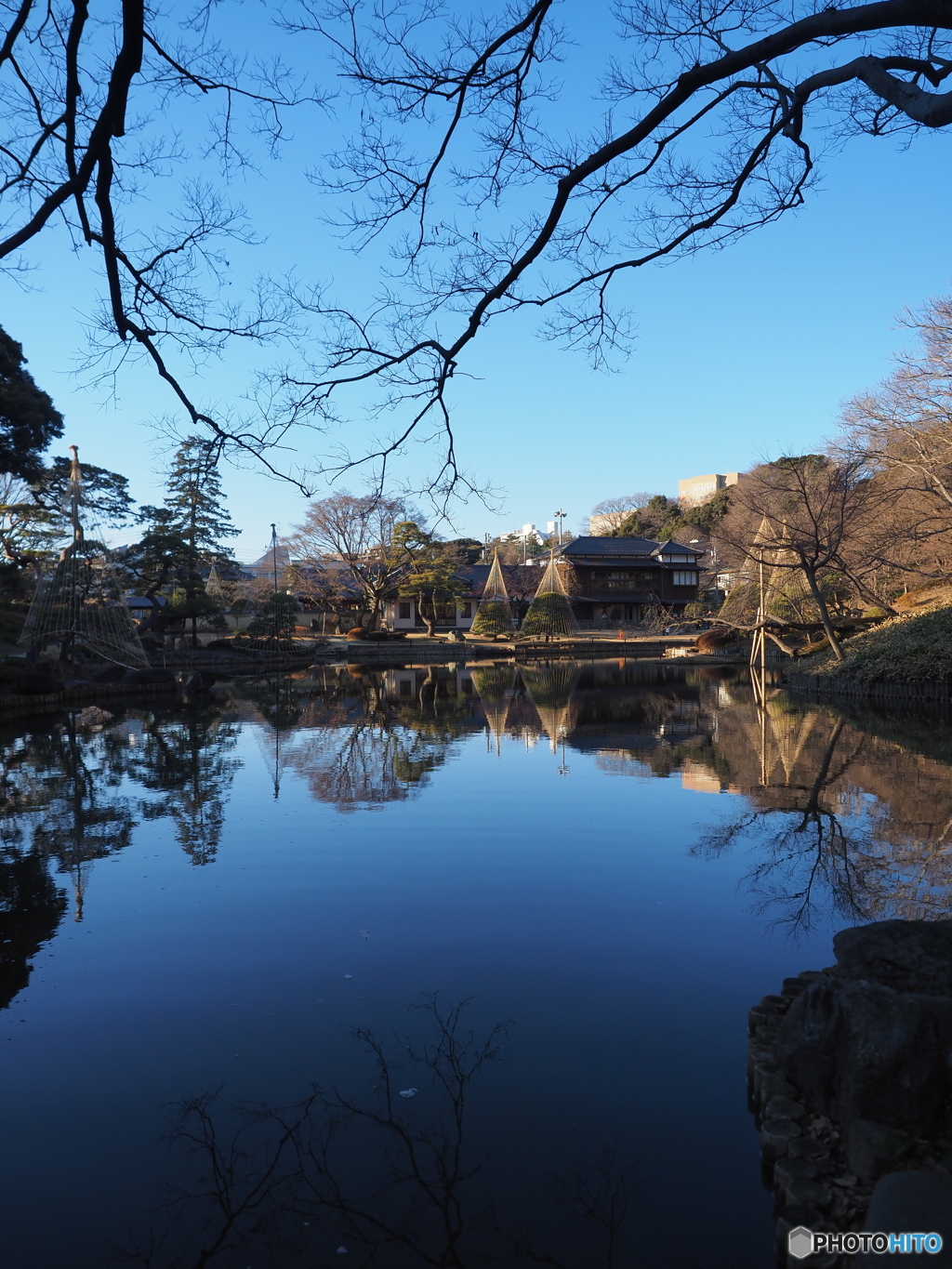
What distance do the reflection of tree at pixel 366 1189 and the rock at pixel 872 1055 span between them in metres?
0.68

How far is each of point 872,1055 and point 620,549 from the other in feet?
146

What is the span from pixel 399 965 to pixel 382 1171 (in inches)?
61.5

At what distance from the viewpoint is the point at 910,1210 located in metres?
2.03

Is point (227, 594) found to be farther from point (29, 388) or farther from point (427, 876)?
point (427, 876)

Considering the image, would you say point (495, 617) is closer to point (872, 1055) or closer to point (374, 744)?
point (374, 744)

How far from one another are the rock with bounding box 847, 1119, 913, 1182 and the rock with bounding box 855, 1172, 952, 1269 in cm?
21

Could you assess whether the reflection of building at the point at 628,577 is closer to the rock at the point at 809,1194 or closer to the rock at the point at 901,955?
the rock at the point at 901,955

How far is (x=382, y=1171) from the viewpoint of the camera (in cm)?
271

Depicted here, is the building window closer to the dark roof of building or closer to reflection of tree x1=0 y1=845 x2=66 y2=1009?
the dark roof of building

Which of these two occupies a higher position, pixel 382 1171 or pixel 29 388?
pixel 29 388

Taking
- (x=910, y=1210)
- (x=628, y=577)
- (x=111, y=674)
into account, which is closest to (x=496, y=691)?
(x=111, y=674)

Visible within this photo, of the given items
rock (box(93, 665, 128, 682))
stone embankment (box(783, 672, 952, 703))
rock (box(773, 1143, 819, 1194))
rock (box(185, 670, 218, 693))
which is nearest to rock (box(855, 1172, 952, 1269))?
rock (box(773, 1143, 819, 1194))

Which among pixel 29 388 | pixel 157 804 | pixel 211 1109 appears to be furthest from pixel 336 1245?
pixel 29 388

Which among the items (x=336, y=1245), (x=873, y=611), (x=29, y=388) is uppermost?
(x=29, y=388)
